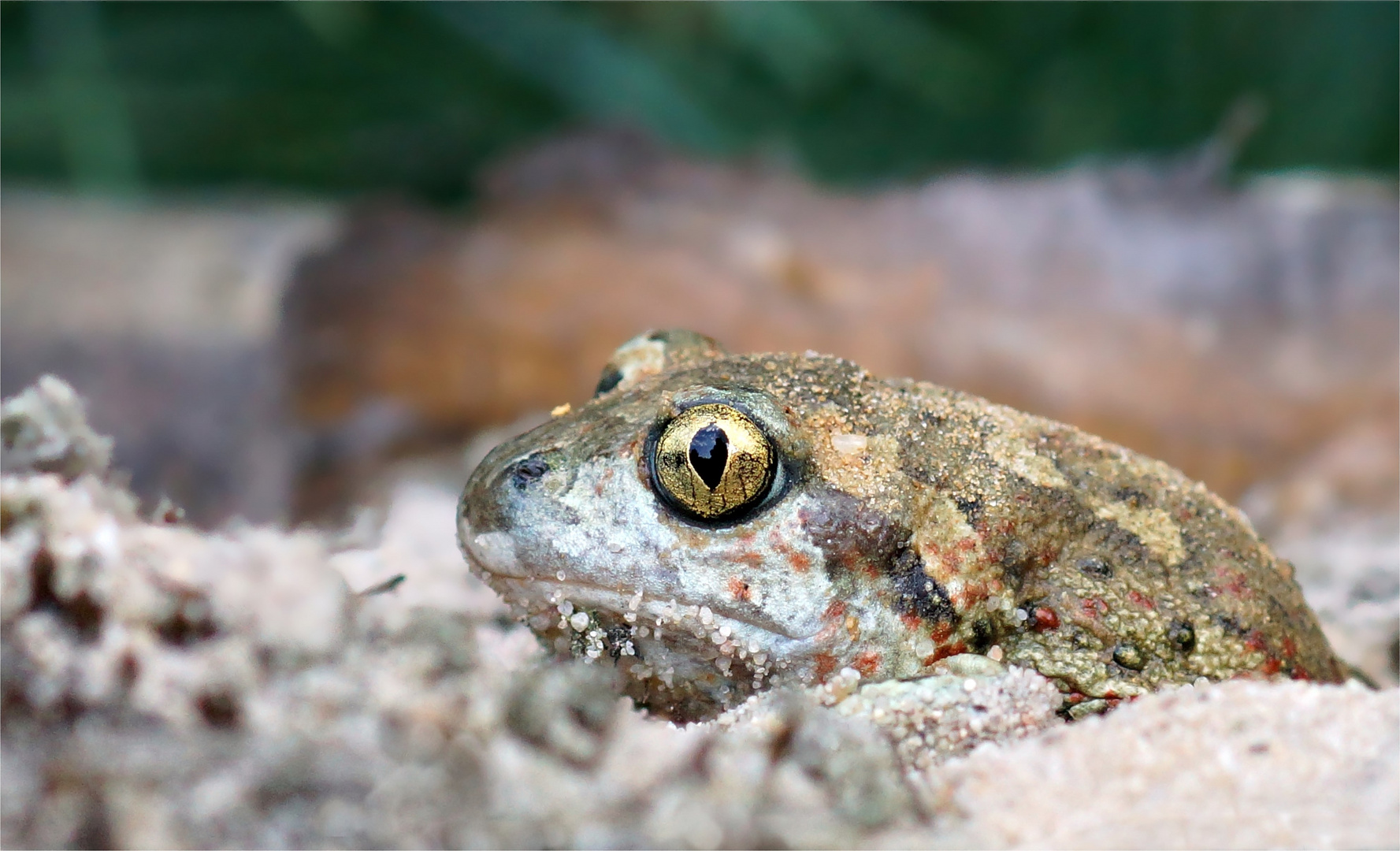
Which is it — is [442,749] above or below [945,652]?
below

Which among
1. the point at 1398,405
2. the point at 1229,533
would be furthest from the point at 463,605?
the point at 1398,405

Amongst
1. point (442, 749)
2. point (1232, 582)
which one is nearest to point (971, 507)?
point (1232, 582)

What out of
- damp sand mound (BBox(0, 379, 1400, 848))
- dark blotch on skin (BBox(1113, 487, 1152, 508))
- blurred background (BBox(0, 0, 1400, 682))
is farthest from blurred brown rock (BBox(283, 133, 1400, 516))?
damp sand mound (BBox(0, 379, 1400, 848))

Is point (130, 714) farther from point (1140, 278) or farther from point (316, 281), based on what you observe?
point (1140, 278)

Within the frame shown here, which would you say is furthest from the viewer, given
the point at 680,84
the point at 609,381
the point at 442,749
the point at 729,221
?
the point at 680,84

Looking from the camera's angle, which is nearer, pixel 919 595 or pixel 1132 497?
pixel 919 595

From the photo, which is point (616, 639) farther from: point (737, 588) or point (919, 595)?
point (919, 595)
